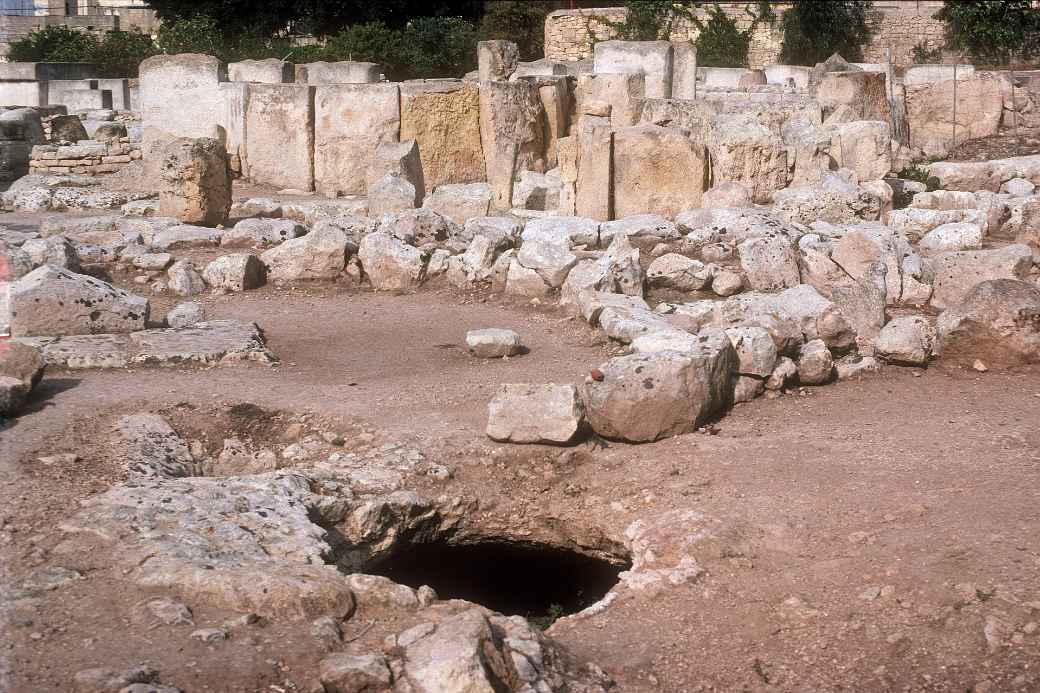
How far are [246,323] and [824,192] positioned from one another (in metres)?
5.77

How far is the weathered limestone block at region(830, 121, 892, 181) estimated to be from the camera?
12383 mm

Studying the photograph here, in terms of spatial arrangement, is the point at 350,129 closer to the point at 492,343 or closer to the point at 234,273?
the point at 234,273

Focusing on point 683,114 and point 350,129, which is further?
point 350,129

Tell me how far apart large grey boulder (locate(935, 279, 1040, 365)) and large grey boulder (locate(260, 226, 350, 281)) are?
17.5ft

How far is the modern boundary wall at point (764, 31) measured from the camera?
2659 cm

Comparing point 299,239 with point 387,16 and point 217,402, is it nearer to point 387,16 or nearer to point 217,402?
point 217,402

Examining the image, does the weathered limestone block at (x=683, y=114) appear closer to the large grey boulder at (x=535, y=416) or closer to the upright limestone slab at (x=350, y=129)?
the upright limestone slab at (x=350, y=129)

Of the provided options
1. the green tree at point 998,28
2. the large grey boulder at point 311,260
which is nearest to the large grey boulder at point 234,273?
the large grey boulder at point 311,260

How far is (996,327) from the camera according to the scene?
7.68 meters

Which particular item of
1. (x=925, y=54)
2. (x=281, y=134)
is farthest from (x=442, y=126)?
(x=925, y=54)

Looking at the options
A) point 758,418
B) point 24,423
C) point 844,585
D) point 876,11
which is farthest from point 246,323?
point 876,11

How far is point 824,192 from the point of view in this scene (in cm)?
1116

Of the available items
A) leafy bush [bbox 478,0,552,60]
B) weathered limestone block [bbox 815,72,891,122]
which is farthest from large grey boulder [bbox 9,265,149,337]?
leafy bush [bbox 478,0,552,60]

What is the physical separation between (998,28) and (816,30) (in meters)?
4.12
